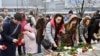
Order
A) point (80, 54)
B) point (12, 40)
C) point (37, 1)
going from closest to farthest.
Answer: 1. point (12, 40)
2. point (80, 54)
3. point (37, 1)

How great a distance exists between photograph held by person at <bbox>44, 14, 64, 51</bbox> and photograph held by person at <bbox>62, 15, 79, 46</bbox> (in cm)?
25

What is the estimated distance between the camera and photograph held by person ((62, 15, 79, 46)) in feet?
30.8

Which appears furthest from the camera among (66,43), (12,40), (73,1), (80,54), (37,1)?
(37,1)

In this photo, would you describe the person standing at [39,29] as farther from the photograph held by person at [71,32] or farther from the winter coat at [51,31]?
the photograph held by person at [71,32]

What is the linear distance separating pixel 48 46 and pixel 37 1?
58.2 metres

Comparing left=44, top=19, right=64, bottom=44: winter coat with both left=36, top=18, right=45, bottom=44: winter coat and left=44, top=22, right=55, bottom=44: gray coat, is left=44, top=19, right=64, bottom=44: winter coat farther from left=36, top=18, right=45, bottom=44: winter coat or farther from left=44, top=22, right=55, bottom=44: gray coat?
left=36, top=18, right=45, bottom=44: winter coat

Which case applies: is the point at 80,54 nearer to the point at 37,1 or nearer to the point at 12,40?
the point at 12,40

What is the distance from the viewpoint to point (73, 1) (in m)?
50.4

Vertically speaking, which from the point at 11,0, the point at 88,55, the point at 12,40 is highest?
the point at 12,40

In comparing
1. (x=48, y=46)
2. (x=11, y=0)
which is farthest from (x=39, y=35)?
(x=11, y=0)

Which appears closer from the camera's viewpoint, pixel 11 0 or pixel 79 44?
pixel 79 44

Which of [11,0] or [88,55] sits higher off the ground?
[88,55]

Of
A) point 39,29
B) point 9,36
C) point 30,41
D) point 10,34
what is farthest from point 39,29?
point 9,36

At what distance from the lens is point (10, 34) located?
7836mm
